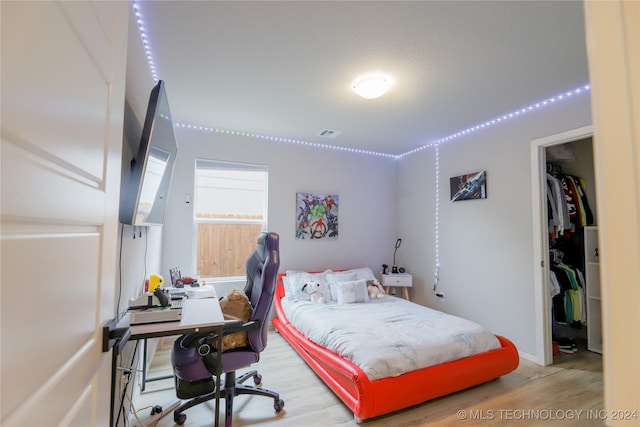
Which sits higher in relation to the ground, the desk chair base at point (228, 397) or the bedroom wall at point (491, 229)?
the bedroom wall at point (491, 229)

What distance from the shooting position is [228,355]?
1.79 m

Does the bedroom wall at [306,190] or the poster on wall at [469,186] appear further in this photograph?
the bedroom wall at [306,190]

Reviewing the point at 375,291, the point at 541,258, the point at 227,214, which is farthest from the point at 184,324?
the point at 541,258

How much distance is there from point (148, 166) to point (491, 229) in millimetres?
3345

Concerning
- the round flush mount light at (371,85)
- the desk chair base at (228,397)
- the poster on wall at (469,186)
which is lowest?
the desk chair base at (228,397)

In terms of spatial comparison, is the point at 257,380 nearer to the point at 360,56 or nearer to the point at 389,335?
the point at 389,335

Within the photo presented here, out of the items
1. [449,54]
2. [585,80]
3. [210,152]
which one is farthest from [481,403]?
[210,152]

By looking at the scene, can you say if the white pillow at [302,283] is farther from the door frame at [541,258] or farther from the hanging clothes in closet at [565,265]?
the hanging clothes in closet at [565,265]

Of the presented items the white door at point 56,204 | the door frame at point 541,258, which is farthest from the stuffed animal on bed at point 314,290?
the white door at point 56,204

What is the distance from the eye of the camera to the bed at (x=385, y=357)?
6.01 feet

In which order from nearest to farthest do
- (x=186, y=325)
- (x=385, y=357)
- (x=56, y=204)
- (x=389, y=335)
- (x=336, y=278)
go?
(x=56, y=204) → (x=186, y=325) → (x=385, y=357) → (x=389, y=335) → (x=336, y=278)

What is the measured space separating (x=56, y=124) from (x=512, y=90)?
3091mm

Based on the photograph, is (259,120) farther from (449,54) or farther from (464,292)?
(464,292)

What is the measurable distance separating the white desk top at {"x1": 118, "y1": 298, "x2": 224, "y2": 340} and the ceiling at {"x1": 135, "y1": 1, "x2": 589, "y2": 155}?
5.76 ft
